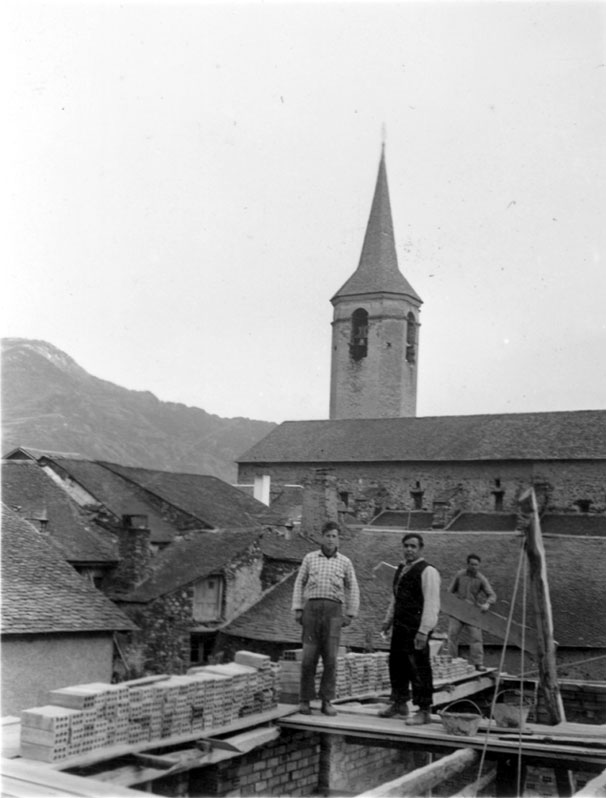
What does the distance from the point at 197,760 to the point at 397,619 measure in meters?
2.43

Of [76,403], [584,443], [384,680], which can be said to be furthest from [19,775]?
[76,403]

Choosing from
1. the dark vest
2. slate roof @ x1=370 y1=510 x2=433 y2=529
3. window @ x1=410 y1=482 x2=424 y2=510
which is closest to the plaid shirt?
the dark vest

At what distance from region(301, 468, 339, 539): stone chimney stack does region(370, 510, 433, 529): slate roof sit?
672 inches

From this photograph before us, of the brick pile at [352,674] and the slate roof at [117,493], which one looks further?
the slate roof at [117,493]

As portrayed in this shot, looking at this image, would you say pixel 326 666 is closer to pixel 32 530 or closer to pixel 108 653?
pixel 108 653

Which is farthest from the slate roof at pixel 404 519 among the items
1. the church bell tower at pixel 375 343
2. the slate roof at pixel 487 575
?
the slate roof at pixel 487 575

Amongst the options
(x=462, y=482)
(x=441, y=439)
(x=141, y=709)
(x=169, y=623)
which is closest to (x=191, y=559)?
(x=169, y=623)

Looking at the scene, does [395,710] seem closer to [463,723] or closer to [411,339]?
[463,723]

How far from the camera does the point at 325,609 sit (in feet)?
30.8

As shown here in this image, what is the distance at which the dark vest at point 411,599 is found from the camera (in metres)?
9.14

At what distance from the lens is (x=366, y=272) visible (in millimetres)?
62688

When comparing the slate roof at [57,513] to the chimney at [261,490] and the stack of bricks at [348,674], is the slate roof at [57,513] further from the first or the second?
the chimney at [261,490]

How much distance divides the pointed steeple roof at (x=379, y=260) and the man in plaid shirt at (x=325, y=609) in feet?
171

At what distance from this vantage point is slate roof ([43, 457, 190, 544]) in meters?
27.1
